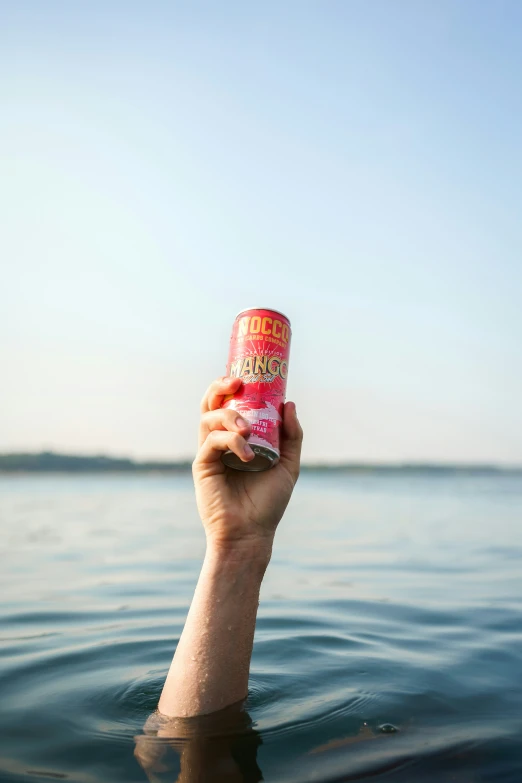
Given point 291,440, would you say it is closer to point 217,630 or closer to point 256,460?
point 256,460

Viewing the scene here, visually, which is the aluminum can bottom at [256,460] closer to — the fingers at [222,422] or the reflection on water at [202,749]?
the fingers at [222,422]

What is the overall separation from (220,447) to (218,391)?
0.28m

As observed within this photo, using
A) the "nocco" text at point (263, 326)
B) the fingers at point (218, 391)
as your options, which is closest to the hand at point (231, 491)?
the fingers at point (218, 391)

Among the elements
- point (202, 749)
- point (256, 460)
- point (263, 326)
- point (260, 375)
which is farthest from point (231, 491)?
point (202, 749)

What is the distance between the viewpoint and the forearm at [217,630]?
246 centimetres

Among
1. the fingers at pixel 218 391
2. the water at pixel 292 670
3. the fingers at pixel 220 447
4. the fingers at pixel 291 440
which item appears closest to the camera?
the fingers at pixel 220 447

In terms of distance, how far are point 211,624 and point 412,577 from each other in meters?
4.88

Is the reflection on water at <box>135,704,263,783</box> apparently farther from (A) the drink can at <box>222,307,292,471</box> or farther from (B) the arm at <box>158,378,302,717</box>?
(A) the drink can at <box>222,307,292,471</box>

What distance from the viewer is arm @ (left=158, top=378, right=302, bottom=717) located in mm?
2465

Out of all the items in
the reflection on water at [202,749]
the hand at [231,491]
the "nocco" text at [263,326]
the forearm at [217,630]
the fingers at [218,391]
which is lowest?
the reflection on water at [202,749]

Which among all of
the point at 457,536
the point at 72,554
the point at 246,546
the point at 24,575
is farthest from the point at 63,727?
the point at 457,536

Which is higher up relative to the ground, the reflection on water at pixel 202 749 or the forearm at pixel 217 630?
the forearm at pixel 217 630

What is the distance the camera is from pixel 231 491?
8.36 ft

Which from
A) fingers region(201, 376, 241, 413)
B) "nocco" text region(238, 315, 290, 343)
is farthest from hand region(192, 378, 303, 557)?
"nocco" text region(238, 315, 290, 343)
